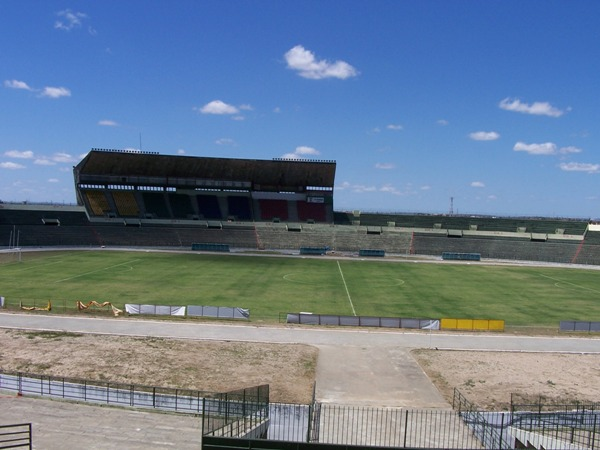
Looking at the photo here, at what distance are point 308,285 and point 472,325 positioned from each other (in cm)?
2071

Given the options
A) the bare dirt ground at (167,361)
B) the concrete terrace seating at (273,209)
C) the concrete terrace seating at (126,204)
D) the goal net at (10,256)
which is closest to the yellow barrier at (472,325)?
the bare dirt ground at (167,361)

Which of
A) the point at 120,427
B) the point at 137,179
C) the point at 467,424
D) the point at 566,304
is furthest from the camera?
the point at 137,179

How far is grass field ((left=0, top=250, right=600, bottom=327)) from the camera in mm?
41094

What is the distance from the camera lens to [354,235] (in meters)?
91.6

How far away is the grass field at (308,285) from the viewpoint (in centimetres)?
4109

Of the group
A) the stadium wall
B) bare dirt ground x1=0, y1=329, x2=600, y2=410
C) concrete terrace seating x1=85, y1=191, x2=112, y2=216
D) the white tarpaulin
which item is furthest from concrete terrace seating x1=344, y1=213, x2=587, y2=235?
bare dirt ground x1=0, y1=329, x2=600, y2=410

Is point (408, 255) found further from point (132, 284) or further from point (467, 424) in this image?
point (467, 424)

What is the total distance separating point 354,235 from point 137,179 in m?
48.1

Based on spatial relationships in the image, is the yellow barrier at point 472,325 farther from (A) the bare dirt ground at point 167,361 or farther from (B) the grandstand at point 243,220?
(B) the grandstand at point 243,220

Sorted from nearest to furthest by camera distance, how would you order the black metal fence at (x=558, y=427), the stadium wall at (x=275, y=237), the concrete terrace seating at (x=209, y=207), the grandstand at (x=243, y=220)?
1. the black metal fence at (x=558, y=427)
2. the stadium wall at (x=275, y=237)
3. the grandstand at (x=243, y=220)
4. the concrete terrace seating at (x=209, y=207)

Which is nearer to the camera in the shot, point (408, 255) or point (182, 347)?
point (182, 347)

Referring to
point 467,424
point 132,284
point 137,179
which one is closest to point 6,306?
point 132,284

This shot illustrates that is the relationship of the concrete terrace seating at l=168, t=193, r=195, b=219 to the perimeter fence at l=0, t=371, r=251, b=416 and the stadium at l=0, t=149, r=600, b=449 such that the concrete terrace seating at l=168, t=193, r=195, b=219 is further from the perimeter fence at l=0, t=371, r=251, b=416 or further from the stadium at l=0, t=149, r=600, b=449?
the perimeter fence at l=0, t=371, r=251, b=416

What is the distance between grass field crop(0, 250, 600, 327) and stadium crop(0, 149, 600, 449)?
351mm
